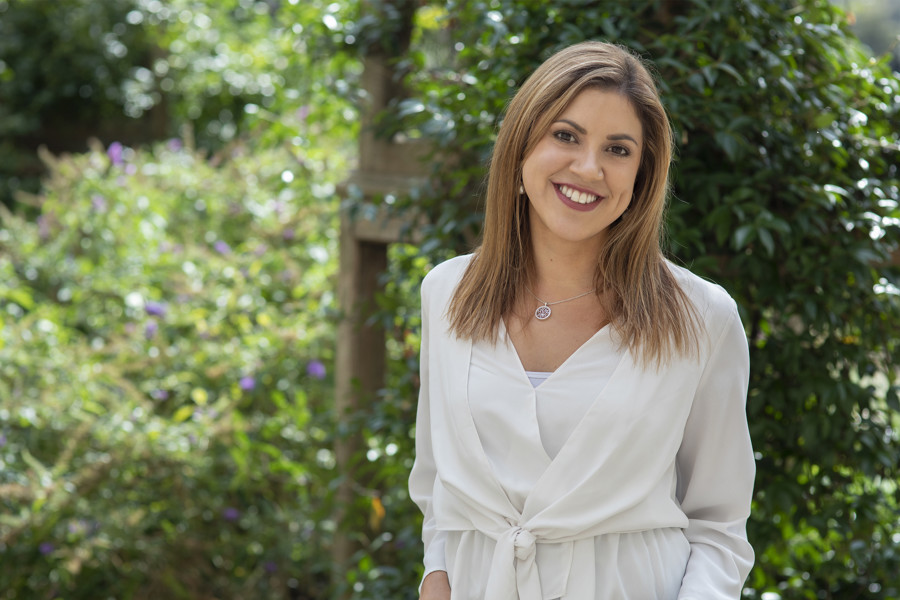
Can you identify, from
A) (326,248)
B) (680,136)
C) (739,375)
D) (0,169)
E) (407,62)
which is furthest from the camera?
(0,169)

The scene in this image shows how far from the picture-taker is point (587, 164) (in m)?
1.44

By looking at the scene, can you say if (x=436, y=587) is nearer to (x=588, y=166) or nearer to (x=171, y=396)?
(x=588, y=166)

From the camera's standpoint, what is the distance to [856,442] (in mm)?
2074

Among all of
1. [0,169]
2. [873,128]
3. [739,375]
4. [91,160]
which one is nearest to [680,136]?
[873,128]

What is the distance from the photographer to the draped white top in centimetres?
140

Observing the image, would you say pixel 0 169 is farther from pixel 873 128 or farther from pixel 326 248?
pixel 873 128

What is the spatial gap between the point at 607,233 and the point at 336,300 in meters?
1.78

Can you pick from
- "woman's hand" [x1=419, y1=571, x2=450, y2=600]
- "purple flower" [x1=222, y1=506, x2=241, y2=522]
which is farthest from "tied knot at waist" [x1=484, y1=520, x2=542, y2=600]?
"purple flower" [x1=222, y1=506, x2=241, y2=522]

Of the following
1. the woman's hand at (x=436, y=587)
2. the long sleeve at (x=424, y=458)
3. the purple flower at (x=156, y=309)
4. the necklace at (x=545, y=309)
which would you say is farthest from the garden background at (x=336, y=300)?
the woman's hand at (x=436, y=587)

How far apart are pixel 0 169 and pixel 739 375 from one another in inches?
276

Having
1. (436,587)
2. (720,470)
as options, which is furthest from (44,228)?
(720,470)

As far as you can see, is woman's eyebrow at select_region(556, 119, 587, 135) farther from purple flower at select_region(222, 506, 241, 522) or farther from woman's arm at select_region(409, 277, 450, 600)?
purple flower at select_region(222, 506, 241, 522)

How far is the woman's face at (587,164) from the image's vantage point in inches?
57.2

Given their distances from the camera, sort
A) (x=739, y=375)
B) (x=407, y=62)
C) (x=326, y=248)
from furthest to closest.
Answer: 1. (x=326, y=248)
2. (x=407, y=62)
3. (x=739, y=375)
